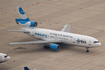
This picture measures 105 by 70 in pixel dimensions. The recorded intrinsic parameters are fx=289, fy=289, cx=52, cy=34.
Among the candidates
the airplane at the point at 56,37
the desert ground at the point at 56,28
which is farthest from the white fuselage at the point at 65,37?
the desert ground at the point at 56,28

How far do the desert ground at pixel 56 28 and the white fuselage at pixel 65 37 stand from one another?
2458 mm

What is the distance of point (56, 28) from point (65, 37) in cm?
1662

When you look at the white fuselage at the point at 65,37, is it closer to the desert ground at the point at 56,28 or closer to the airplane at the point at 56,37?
the airplane at the point at 56,37

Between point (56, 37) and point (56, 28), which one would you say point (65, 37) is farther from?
point (56, 28)

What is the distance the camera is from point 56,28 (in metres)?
92.8

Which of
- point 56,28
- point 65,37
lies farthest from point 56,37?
point 56,28

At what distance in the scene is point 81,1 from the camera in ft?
381

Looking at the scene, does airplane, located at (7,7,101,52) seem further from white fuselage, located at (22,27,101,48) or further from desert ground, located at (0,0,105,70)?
desert ground, located at (0,0,105,70)

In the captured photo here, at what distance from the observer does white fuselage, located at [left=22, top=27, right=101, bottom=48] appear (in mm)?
73438

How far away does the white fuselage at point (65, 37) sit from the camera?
2891 inches

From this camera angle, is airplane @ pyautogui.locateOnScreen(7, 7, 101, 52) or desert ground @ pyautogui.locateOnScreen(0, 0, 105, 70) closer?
desert ground @ pyautogui.locateOnScreen(0, 0, 105, 70)

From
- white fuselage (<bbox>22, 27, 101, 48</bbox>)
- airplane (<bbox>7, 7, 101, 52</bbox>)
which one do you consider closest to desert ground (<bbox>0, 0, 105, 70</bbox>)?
airplane (<bbox>7, 7, 101, 52</bbox>)

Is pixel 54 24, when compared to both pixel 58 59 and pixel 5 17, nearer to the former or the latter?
pixel 5 17

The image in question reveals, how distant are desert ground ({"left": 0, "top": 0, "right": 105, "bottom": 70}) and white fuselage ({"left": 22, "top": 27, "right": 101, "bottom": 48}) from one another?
2458 mm
